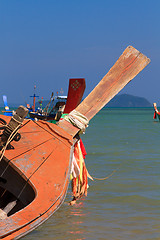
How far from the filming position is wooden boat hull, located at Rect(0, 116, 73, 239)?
365cm

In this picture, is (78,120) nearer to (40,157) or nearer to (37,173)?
(40,157)

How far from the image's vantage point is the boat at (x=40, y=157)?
12.7 ft

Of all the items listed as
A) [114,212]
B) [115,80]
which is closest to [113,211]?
[114,212]

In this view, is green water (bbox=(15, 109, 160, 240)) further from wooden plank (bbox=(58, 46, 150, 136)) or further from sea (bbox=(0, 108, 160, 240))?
wooden plank (bbox=(58, 46, 150, 136))

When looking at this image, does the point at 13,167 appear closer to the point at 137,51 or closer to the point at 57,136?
the point at 57,136

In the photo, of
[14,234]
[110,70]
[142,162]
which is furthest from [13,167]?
[142,162]

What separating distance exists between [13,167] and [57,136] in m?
0.98

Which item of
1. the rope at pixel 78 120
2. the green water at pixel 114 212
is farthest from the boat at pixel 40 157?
the green water at pixel 114 212

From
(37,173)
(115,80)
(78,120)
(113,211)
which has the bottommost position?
(113,211)

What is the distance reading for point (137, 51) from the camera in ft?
21.5

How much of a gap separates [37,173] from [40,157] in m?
0.39

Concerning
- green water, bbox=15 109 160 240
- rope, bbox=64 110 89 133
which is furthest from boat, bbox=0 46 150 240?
green water, bbox=15 109 160 240

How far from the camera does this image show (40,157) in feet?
16.5

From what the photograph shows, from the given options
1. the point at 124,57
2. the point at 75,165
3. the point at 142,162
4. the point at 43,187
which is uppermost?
the point at 124,57
